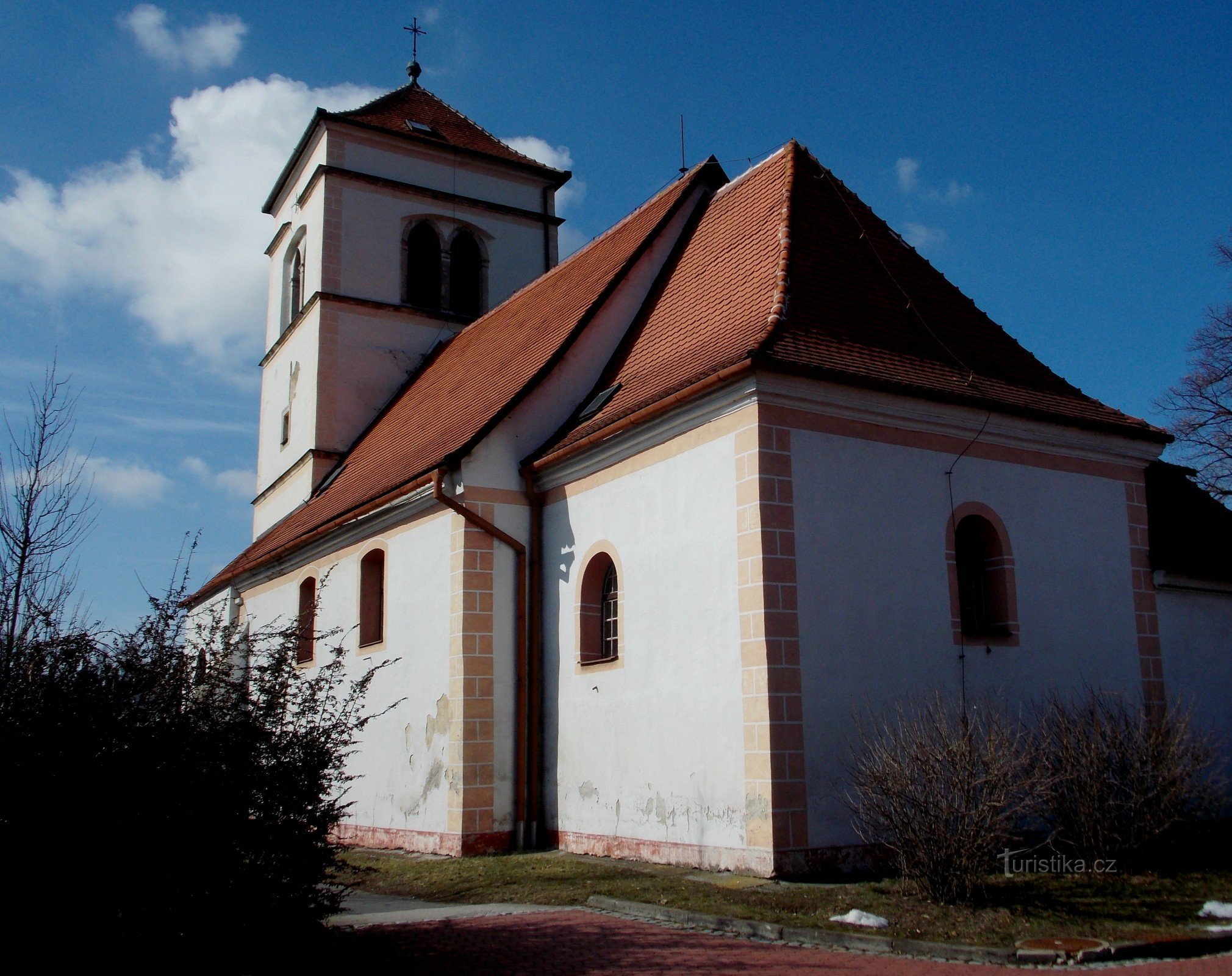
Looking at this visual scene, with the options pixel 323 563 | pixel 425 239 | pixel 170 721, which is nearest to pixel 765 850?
pixel 170 721

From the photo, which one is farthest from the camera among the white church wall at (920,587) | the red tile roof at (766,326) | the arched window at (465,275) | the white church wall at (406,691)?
the arched window at (465,275)

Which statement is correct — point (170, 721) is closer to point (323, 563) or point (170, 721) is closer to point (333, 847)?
point (333, 847)

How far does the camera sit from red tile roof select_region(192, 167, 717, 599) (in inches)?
562

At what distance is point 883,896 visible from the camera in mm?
8328

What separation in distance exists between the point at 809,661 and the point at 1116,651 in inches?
171

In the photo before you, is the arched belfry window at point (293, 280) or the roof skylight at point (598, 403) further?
the arched belfry window at point (293, 280)

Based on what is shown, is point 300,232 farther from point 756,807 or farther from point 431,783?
point 756,807

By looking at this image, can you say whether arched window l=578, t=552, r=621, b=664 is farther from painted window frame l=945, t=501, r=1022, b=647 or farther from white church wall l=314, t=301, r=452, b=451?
white church wall l=314, t=301, r=452, b=451

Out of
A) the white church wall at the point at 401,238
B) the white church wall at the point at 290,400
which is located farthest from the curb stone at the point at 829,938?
the white church wall at the point at 401,238

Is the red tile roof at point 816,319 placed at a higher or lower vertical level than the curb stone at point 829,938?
higher

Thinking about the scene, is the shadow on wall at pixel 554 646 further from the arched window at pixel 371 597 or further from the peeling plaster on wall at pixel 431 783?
the arched window at pixel 371 597

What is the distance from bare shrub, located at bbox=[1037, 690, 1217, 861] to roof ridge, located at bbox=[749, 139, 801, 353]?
172 inches

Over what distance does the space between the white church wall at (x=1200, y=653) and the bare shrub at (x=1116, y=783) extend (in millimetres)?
3012

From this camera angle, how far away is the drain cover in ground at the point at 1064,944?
6668 mm
